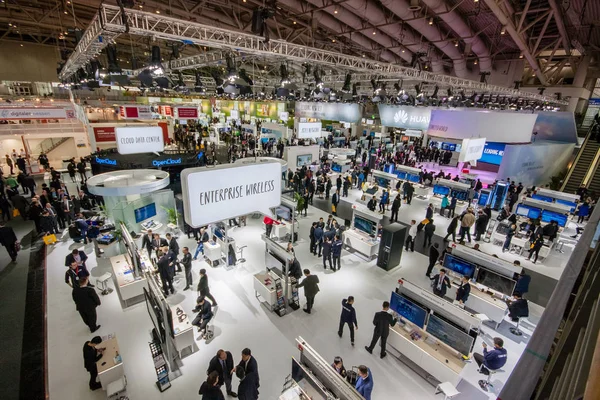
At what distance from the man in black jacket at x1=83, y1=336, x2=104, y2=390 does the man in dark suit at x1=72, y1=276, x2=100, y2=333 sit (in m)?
1.22

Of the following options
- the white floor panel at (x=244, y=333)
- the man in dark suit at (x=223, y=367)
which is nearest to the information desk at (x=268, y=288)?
the white floor panel at (x=244, y=333)

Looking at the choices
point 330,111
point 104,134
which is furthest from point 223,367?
point 330,111

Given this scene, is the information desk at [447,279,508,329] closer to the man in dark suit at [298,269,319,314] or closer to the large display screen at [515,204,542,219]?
the man in dark suit at [298,269,319,314]

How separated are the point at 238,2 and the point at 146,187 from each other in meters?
9.31

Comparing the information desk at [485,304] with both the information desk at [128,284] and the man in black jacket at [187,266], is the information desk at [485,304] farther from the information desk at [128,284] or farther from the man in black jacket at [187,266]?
the information desk at [128,284]

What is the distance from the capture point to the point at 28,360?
525 centimetres

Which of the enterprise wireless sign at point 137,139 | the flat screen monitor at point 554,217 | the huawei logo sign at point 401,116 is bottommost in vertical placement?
the flat screen monitor at point 554,217

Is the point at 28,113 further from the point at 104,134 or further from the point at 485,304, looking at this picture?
the point at 485,304

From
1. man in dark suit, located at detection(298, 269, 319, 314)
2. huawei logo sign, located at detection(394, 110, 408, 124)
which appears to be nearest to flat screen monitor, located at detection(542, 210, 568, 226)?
huawei logo sign, located at detection(394, 110, 408, 124)

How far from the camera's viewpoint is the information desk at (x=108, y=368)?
14.7ft

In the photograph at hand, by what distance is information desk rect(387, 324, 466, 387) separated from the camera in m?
4.77

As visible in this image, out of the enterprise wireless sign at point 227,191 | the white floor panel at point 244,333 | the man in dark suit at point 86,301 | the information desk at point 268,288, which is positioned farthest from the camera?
the information desk at point 268,288

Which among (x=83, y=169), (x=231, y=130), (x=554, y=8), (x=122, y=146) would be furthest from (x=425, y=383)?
(x=231, y=130)

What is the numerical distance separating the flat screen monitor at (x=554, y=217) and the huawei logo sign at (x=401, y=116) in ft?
30.5
